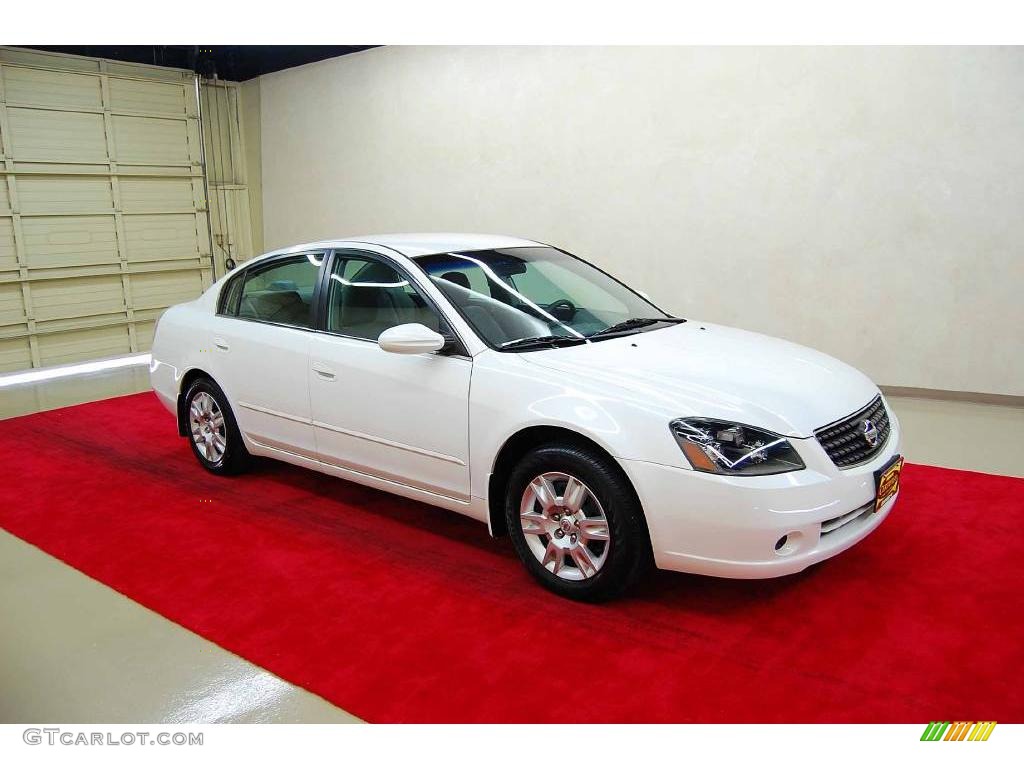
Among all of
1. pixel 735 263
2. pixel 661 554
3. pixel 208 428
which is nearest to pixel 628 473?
pixel 661 554

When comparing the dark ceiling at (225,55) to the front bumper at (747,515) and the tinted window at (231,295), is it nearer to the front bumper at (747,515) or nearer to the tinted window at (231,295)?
the tinted window at (231,295)

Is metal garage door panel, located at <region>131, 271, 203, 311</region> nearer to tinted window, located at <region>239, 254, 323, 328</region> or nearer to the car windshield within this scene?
tinted window, located at <region>239, 254, 323, 328</region>

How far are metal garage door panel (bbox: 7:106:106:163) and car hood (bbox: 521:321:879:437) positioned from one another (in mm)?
6905

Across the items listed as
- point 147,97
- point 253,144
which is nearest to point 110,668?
point 147,97

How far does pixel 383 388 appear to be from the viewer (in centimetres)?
330

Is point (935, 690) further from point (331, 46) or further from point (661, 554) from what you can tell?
point (331, 46)

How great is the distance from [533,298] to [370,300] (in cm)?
72

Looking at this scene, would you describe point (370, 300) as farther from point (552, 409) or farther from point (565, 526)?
point (565, 526)

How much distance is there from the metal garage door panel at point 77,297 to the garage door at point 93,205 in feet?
0.03

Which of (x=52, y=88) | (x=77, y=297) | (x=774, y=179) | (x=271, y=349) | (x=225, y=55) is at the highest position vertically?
(x=225, y=55)

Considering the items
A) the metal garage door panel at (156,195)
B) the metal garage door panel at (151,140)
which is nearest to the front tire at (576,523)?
the metal garage door panel at (156,195)

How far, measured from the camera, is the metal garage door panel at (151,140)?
328 inches

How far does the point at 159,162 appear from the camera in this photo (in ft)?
28.5
